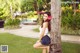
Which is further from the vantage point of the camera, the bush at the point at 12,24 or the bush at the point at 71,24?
the bush at the point at 12,24

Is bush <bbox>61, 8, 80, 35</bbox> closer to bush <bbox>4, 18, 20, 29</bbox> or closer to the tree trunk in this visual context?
bush <bbox>4, 18, 20, 29</bbox>

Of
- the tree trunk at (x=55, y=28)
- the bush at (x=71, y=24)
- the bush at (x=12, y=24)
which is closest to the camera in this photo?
the tree trunk at (x=55, y=28)

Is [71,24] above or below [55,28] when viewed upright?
above

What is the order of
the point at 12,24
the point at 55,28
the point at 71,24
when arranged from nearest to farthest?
the point at 55,28 → the point at 71,24 → the point at 12,24

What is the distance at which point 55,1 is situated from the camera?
9.11 m

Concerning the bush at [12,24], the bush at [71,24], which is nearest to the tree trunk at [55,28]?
the bush at [71,24]

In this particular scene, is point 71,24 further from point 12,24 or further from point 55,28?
point 55,28

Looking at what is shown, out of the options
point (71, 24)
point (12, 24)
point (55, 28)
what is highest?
point (12, 24)

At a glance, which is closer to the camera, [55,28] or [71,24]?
[55,28]

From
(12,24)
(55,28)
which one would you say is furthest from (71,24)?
(55,28)

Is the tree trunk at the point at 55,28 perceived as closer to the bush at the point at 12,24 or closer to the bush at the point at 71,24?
the bush at the point at 71,24

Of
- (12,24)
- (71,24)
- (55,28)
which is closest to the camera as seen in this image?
(55,28)

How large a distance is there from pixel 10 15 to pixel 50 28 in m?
16.5

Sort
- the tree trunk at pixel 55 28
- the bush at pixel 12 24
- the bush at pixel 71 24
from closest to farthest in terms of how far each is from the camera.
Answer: the tree trunk at pixel 55 28, the bush at pixel 71 24, the bush at pixel 12 24
